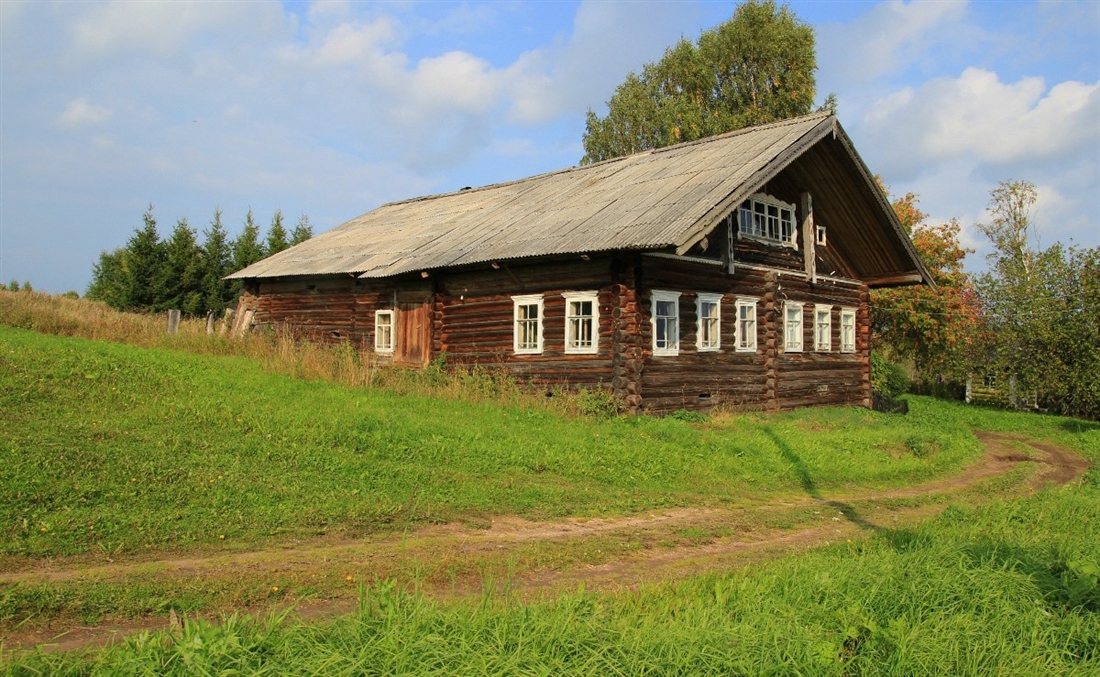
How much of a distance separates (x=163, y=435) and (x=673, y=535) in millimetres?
5964

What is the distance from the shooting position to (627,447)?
11844 millimetres

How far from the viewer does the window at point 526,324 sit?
17.5m

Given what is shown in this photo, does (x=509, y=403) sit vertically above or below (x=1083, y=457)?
above

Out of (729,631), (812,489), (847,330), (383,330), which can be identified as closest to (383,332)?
(383,330)

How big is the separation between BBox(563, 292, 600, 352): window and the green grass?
2.48m

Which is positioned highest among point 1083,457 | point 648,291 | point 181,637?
point 648,291

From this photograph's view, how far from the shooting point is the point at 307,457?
9.20 metres

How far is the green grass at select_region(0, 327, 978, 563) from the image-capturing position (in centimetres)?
702

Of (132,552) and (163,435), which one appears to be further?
(163,435)

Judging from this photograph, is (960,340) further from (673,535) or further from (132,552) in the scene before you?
(132,552)

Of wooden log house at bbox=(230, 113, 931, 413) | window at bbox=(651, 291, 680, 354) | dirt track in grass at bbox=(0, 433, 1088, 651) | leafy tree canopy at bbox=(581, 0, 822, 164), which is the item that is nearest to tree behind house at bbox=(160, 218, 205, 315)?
wooden log house at bbox=(230, 113, 931, 413)

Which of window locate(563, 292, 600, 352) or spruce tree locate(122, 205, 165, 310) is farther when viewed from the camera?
spruce tree locate(122, 205, 165, 310)

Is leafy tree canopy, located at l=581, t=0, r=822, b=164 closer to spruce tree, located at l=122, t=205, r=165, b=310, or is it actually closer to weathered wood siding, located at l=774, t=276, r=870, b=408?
weathered wood siding, located at l=774, t=276, r=870, b=408

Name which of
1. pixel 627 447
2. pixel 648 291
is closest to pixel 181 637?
→ pixel 627 447
